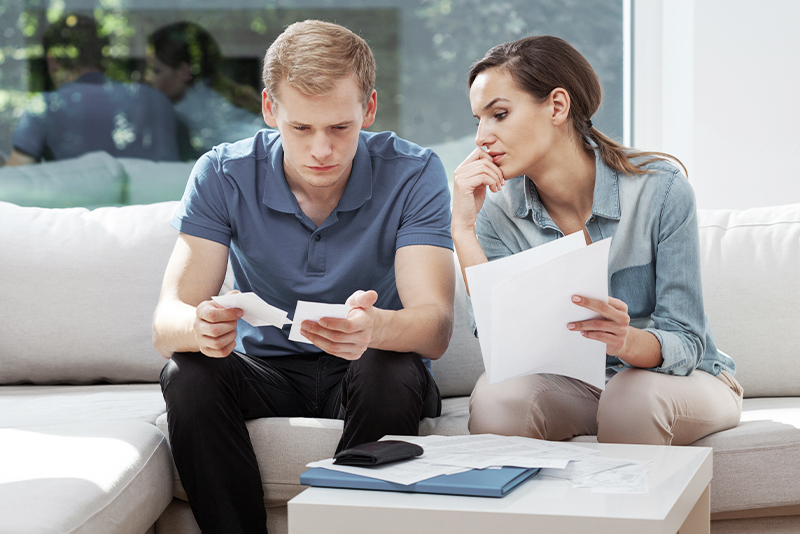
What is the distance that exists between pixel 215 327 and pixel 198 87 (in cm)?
175

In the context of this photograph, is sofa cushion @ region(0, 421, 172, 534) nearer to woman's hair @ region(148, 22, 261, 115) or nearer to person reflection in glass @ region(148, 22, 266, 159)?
person reflection in glass @ region(148, 22, 266, 159)

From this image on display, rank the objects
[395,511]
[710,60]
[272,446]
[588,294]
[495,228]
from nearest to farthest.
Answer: [395,511] → [588,294] → [272,446] → [495,228] → [710,60]

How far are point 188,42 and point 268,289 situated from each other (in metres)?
1.50

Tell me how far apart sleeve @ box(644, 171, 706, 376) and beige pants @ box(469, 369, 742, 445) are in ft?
0.18

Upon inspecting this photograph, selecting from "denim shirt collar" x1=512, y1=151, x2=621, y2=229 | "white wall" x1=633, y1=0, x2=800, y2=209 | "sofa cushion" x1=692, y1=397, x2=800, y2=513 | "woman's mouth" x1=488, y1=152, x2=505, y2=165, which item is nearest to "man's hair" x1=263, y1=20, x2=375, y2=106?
"woman's mouth" x1=488, y1=152, x2=505, y2=165

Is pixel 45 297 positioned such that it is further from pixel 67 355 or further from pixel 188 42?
pixel 188 42

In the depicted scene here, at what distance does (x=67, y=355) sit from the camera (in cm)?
192

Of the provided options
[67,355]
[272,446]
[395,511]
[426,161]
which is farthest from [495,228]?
[67,355]

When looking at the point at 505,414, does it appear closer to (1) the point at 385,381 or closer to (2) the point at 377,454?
(1) the point at 385,381

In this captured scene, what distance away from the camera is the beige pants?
1325 mm

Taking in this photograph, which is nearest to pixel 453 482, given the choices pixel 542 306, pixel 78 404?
pixel 542 306

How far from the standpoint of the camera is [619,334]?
1.26 metres

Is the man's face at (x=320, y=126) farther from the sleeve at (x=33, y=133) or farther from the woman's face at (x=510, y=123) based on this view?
the sleeve at (x=33, y=133)

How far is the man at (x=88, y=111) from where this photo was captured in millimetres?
2770
